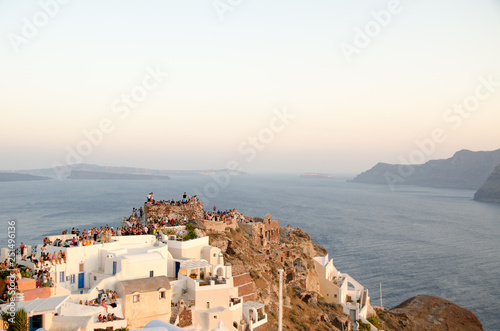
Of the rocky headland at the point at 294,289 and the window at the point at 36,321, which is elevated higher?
the window at the point at 36,321

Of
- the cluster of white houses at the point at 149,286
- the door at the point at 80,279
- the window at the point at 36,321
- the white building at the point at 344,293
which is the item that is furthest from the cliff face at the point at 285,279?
the window at the point at 36,321

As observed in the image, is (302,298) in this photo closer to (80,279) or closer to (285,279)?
(285,279)

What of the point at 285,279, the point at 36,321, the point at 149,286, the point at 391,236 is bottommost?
the point at 391,236

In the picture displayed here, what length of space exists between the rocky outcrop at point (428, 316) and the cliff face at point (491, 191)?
152230 mm

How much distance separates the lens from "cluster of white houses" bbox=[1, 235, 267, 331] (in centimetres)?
2019

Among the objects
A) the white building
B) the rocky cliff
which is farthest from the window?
the white building

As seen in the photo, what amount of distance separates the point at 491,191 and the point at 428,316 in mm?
162319

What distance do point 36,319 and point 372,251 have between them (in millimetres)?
70539

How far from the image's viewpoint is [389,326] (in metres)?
43.0

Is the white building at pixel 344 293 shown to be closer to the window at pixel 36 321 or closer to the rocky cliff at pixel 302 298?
the rocky cliff at pixel 302 298

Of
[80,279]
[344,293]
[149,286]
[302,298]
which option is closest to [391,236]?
[344,293]

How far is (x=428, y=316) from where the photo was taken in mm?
A: 48062

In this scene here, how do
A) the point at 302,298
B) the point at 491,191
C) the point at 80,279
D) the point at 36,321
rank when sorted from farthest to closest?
the point at 491,191 → the point at 302,298 → the point at 80,279 → the point at 36,321

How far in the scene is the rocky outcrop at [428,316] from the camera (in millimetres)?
44406
